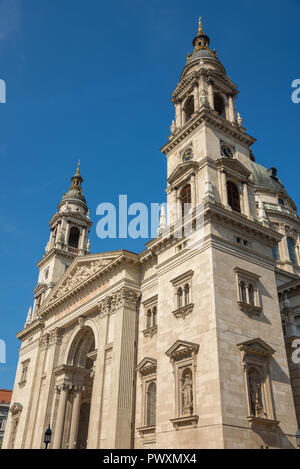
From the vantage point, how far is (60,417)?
36.4m

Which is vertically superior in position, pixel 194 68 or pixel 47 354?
pixel 194 68

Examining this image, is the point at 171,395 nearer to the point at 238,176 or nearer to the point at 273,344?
the point at 273,344

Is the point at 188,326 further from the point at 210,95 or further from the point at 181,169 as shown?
the point at 210,95

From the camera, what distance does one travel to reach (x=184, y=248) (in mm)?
29156

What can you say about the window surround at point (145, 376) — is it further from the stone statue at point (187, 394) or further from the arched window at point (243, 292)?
the arched window at point (243, 292)

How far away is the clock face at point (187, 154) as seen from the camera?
3409cm


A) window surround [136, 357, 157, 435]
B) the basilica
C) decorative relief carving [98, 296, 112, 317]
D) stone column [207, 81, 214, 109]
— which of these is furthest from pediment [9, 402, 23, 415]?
stone column [207, 81, 214, 109]

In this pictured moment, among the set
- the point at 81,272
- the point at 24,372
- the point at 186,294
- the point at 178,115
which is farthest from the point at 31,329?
the point at 178,115

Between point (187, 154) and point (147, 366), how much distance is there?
665 inches

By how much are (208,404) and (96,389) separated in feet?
36.4

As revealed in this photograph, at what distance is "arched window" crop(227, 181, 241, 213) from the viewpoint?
104ft

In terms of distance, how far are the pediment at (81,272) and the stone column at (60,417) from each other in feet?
29.2

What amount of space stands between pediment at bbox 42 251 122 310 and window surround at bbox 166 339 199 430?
1032 cm
